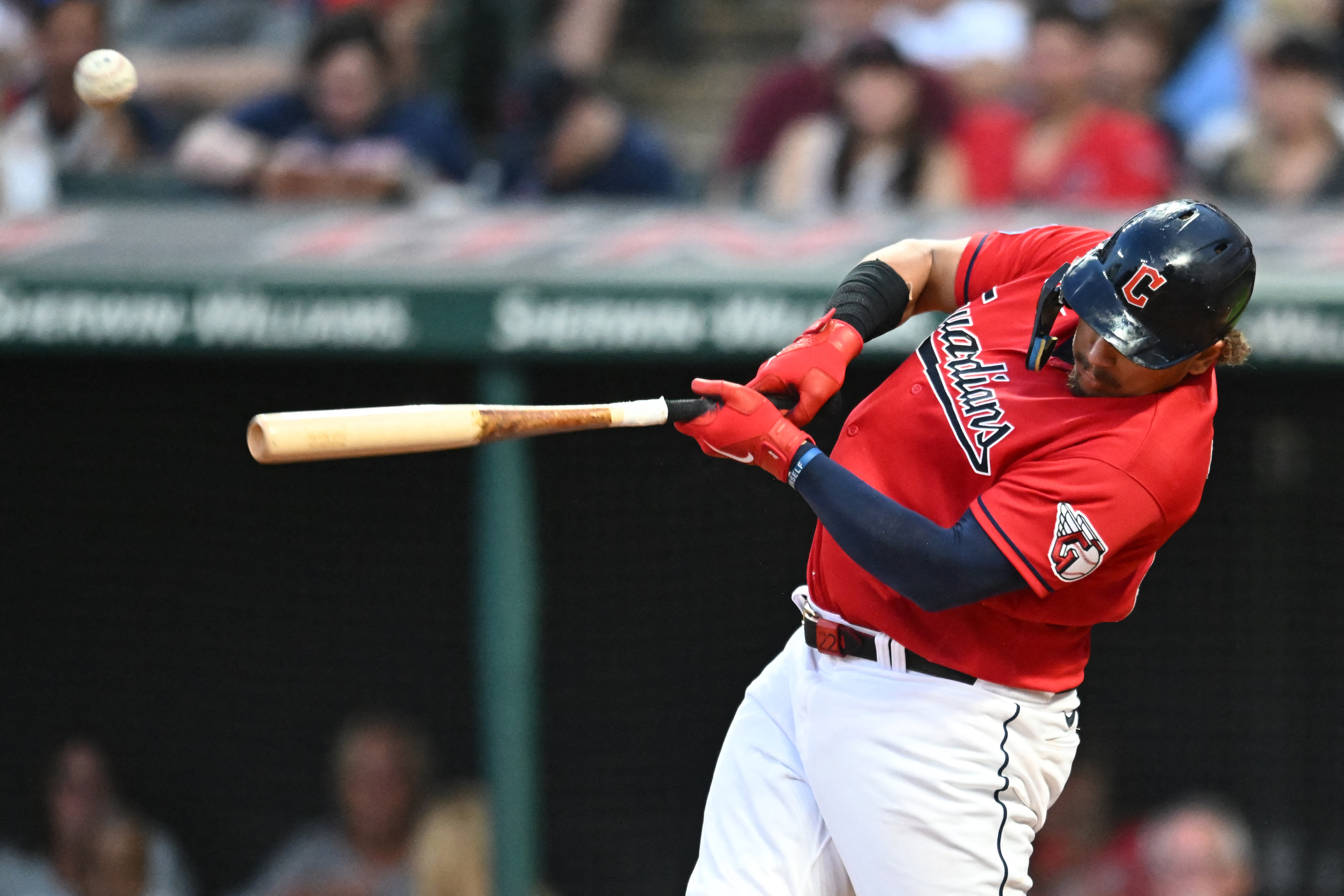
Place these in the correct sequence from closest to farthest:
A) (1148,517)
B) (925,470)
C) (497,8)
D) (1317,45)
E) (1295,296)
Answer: (1148,517)
(925,470)
(1295,296)
(1317,45)
(497,8)

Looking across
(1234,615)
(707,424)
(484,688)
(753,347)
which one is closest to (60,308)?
(484,688)

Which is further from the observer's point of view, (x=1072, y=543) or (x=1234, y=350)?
(x=1234, y=350)

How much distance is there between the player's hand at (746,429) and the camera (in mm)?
2150

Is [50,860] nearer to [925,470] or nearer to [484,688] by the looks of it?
[484,688]

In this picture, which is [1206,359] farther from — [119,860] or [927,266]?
[119,860]

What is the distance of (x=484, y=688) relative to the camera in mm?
3725

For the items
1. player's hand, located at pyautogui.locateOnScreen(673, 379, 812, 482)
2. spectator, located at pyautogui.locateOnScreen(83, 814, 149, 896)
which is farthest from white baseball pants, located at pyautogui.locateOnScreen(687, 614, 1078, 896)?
spectator, located at pyautogui.locateOnScreen(83, 814, 149, 896)

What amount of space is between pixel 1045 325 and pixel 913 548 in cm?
38

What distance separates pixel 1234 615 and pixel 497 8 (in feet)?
10.8

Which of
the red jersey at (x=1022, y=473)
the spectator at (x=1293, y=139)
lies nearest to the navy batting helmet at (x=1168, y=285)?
the red jersey at (x=1022, y=473)

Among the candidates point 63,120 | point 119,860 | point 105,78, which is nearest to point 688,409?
point 105,78

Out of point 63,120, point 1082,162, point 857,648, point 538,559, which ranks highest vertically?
point 63,120

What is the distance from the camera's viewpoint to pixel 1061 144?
4.57 metres

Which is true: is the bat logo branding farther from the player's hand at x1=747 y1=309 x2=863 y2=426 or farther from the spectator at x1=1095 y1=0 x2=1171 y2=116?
the spectator at x1=1095 y1=0 x2=1171 y2=116
